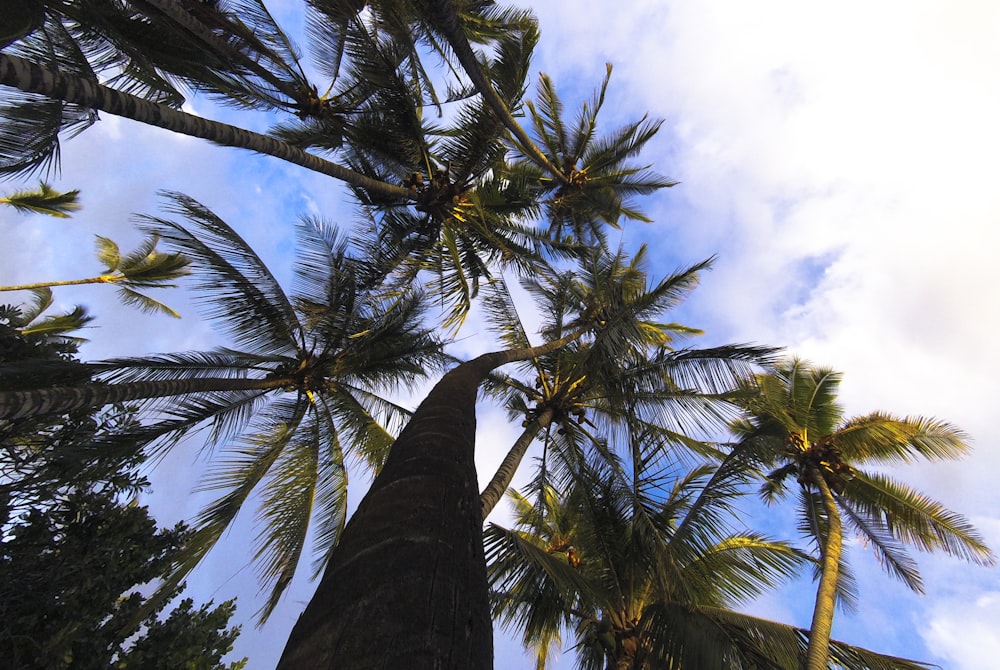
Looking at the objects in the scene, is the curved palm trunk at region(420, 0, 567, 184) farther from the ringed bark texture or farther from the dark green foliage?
the dark green foliage

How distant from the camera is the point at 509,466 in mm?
7066

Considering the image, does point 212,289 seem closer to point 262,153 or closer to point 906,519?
point 262,153

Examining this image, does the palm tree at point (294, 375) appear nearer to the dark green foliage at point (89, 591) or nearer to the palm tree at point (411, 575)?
the dark green foliage at point (89, 591)

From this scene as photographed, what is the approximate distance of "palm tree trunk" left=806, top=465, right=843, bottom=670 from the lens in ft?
20.9

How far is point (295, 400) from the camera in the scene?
859 cm

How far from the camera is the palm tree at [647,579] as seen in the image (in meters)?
5.34

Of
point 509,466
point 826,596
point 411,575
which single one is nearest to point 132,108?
point 411,575

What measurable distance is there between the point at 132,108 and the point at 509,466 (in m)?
5.94

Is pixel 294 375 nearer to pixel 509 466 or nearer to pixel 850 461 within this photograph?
pixel 509 466

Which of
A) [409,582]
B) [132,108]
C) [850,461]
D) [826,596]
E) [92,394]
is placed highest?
[850,461]

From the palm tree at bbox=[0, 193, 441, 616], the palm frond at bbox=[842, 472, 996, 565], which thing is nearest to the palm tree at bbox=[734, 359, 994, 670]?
the palm frond at bbox=[842, 472, 996, 565]

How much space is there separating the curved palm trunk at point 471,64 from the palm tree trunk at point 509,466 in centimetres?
543

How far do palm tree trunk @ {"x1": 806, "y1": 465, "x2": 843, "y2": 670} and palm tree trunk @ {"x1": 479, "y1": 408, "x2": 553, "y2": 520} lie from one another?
4.40 metres

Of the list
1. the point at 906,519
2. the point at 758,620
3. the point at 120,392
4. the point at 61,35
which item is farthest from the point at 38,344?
the point at 906,519
